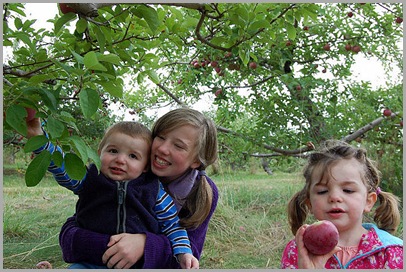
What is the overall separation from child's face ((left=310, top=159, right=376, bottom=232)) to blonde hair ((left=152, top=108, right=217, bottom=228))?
32 cm

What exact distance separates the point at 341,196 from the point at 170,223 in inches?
18.5

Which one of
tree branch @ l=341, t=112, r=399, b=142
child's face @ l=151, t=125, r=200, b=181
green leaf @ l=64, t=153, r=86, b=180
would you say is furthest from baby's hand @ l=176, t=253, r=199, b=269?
tree branch @ l=341, t=112, r=399, b=142

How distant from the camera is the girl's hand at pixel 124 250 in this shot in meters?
1.27

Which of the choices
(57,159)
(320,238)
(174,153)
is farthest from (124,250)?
(320,238)

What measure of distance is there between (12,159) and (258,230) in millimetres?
4118

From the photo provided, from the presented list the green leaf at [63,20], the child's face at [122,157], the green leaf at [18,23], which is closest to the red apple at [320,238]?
the child's face at [122,157]

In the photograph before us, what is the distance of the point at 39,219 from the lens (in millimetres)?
3809

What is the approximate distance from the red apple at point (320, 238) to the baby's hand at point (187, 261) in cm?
36

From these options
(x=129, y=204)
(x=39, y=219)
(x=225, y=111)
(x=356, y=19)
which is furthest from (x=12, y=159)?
(x=129, y=204)

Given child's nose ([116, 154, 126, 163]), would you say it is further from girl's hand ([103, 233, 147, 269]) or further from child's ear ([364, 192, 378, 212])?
child's ear ([364, 192, 378, 212])

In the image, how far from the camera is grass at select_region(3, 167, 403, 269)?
296cm

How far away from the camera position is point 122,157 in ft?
4.35

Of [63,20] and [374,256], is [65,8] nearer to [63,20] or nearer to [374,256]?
[63,20]

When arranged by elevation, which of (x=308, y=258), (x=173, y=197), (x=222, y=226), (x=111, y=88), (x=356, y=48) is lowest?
(x=222, y=226)
